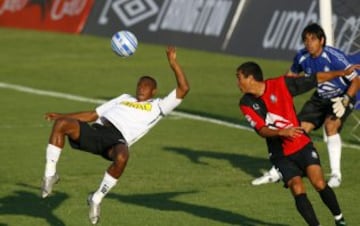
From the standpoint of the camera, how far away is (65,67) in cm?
3184

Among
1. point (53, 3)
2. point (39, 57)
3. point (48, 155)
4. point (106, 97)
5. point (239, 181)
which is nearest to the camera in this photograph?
point (48, 155)

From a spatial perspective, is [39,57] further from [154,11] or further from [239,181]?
[239,181]

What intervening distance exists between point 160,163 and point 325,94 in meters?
3.08

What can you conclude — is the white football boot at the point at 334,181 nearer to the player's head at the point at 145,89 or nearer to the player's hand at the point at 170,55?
the player's head at the point at 145,89

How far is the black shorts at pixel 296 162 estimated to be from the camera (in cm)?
1324

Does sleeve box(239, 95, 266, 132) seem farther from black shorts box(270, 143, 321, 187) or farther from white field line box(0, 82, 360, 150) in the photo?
white field line box(0, 82, 360, 150)

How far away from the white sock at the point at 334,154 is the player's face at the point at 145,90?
12.0 ft

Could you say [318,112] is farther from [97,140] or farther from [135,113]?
[97,140]

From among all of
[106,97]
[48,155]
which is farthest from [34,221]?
[106,97]

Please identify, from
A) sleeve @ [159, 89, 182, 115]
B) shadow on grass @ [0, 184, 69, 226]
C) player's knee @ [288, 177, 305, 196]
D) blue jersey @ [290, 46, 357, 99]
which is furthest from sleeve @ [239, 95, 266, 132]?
blue jersey @ [290, 46, 357, 99]

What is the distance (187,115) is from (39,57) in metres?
10.8

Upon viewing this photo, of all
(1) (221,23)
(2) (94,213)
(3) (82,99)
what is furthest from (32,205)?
(1) (221,23)

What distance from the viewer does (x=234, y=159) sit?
758 inches

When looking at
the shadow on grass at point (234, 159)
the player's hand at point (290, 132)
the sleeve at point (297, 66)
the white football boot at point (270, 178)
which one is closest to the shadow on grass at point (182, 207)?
the white football boot at point (270, 178)
